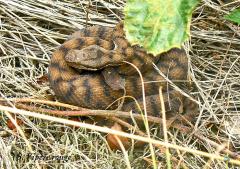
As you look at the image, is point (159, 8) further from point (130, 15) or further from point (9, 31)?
point (9, 31)

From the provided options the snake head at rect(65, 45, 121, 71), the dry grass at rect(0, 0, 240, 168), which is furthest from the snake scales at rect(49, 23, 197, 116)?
the dry grass at rect(0, 0, 240, 168)

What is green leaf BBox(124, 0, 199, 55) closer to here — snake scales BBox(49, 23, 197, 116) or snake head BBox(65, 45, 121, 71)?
snake scales BBox(49, 23, 197, 116)

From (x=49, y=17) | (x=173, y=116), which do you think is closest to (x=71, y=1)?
(x=49, y=17)

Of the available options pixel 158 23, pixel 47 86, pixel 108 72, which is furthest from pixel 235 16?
pixel 47 86

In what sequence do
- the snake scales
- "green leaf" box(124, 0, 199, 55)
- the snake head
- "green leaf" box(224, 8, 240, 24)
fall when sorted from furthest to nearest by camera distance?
the snake head < the snake scales < "green leaf" box(224, 8, 240, 24) < "green leaf" box(124, 0, 199, 55)

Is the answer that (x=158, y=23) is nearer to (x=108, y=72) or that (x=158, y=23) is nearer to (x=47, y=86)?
(x=108, y=72)
